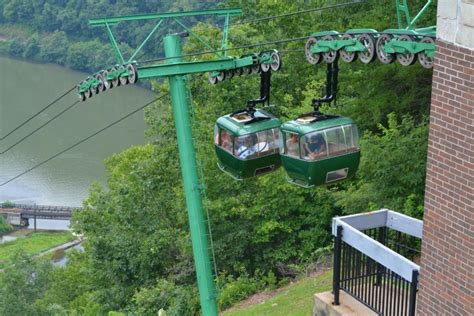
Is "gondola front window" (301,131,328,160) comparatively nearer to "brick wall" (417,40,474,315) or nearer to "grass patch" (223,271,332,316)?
"brick wall" (417,40,474,315)

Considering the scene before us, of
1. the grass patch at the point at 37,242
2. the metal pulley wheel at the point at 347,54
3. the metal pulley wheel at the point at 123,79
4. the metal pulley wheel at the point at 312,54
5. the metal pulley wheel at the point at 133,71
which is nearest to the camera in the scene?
the metal pulley wheel at the point at 347,54

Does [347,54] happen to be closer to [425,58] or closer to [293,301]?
[425,58]

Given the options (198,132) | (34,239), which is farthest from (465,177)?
(34,239)

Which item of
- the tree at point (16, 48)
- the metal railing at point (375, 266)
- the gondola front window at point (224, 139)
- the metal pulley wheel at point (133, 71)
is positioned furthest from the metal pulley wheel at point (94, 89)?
the tree at point (16, 48)

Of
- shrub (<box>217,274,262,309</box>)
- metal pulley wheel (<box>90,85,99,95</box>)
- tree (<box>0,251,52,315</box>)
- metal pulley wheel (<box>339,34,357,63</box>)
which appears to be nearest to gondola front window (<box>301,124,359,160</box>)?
metal pulley wheel (<box>339,34,357,63</box>)

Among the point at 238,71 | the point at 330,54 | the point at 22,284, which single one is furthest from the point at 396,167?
the point at 22,284

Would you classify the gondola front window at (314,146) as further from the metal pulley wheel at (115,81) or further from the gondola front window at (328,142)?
the metal pulley wheel at (115,81)
